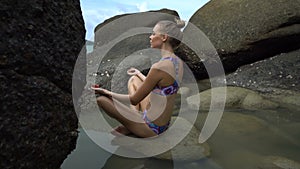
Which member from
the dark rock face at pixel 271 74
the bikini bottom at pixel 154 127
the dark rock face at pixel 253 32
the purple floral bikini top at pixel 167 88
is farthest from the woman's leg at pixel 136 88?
the dark rock face at pixel 253 32

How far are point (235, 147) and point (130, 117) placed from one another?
4.48 ft

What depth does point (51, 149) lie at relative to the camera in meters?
2.21

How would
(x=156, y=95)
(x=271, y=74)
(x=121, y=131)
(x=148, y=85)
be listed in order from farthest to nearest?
(x=271, y=74) → (x=121, y=131) → (x=156, y=95) → (x=148, y=85)

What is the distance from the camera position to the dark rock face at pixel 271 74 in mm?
6949

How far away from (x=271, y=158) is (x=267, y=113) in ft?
6.40

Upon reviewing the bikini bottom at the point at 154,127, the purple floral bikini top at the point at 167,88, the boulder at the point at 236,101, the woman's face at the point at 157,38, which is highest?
the woman's face at the point at 157,38

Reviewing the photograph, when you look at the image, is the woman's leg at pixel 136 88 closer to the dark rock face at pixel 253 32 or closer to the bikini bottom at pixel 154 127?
the bikini bottom at pixel 154 127

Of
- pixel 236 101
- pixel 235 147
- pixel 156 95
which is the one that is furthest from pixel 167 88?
pixel 236 101

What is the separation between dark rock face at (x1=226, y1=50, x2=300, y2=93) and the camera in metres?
6.95

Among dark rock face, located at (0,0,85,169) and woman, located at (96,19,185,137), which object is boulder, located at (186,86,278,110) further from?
dark rock face, located at (0,0,85,169)

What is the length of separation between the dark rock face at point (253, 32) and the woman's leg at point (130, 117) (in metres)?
5.15

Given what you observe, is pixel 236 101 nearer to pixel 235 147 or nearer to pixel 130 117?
pixel 235 147

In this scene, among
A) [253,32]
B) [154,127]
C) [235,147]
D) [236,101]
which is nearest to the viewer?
[154,127]

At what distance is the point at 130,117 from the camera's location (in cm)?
330
